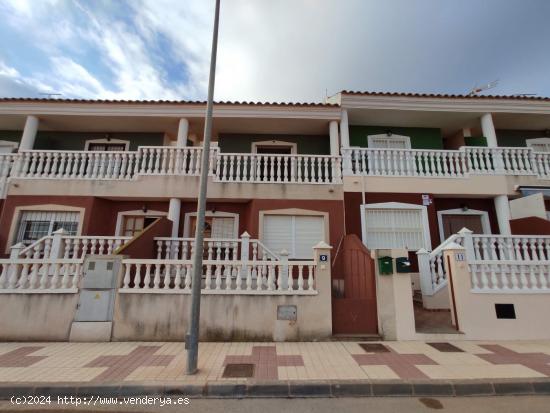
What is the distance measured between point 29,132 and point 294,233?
10.4 metres

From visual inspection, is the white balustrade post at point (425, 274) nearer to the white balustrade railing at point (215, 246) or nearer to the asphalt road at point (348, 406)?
the asphalt road at point (348, 406)

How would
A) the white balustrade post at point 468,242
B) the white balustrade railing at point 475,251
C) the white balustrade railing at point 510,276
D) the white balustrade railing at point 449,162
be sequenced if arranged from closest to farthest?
1. the white balustrade railing at point 510,276
2. the white balustrade post at point 468,242
3. the white balustrade railing at point 475,251
4. the white balustrade railing at point 449,162

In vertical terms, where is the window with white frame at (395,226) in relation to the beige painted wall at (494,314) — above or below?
above

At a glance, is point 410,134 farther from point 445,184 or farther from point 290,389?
point 290,389

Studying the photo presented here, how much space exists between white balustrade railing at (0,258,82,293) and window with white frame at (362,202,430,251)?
8163 millimetres

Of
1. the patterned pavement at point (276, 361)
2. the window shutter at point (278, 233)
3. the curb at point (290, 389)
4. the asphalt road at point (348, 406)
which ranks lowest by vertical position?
the asphalt road at point (348, 406)

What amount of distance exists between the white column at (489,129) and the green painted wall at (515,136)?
2033mm

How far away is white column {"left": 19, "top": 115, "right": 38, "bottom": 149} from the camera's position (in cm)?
977

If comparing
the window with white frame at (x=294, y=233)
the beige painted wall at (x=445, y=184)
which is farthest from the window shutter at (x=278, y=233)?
the beige painted wall at (x=445, y=184)

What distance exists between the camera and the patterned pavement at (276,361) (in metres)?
4.08

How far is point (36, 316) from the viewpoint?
5695mm

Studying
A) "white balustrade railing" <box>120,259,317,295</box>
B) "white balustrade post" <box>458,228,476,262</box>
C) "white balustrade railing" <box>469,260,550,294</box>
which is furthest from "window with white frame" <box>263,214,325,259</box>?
Result: "white balustrade railing" <box>469,260,550,294</box>

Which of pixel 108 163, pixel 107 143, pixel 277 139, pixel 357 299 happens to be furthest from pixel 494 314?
pixel 107 143

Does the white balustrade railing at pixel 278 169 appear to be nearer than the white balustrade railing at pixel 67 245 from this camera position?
No
